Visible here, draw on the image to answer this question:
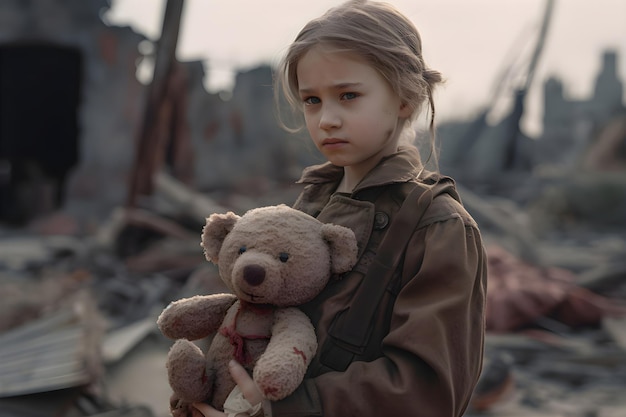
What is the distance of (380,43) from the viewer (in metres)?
1.28

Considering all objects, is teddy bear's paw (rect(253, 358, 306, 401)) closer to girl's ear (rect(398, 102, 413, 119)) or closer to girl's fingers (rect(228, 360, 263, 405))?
girl's fingers (rect(228, 360, 263, 405))

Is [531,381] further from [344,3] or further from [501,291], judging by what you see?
[344,3]

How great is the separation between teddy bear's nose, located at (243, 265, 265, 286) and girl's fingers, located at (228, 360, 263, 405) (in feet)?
0.53

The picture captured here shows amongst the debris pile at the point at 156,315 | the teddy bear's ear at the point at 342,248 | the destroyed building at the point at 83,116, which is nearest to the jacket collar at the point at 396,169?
the teddy bear's ear at the point at 342,248

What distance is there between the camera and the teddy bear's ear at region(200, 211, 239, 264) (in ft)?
4.47

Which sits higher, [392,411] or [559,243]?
[392,411]

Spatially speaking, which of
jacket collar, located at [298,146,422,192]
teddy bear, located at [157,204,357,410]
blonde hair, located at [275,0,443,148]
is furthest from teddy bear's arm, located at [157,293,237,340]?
blonde hair, located at [275,0,443,148]

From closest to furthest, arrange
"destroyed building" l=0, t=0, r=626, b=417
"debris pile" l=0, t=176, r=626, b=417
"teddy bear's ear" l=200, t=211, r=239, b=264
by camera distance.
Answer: "teddy bear's ear" l=200, t=211, r=239, b=264 → "debris pile" l=0, t=176, r=626, b=417 → "destroyed building" l=0, t=0, r=626, b=417

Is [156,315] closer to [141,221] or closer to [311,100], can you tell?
[141,221]

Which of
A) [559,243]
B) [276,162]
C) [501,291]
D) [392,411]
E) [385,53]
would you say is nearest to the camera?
[392,411]

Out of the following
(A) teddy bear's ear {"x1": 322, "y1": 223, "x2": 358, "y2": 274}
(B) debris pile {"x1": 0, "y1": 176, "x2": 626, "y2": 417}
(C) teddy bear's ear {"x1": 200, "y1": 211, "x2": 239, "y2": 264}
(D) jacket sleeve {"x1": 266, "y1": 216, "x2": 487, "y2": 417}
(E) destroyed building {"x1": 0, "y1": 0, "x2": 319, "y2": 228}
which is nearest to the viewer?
(D) jacket sleeve {"x1": 266, "y1": 216, "x2": 487, "y2": 417}

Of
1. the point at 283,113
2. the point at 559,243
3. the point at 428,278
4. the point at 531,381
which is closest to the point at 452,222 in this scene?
the point at 428,278

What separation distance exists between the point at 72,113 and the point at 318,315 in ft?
42.1

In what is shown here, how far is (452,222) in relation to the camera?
1.22m
